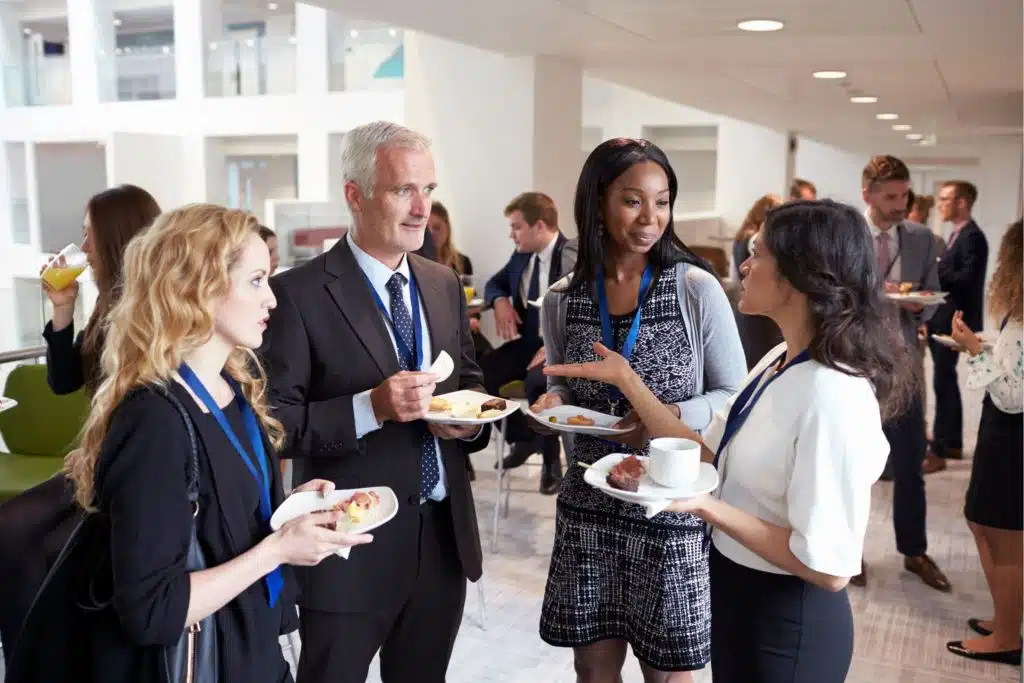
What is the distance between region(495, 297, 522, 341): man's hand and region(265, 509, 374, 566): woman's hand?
3397 mm

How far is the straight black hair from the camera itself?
188 cm

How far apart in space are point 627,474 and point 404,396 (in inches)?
16.6

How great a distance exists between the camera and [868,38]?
167 inches

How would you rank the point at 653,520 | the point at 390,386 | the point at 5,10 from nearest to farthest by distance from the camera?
1. the point at 390,386
2. the point at 653,520
3. the point at 5,10

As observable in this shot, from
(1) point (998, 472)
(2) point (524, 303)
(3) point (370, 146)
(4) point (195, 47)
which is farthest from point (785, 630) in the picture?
(4) point (195, 47)

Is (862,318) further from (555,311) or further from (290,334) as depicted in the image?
(290,334)

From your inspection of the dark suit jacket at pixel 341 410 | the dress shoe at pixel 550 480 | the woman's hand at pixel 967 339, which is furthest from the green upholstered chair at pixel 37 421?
the woman's hand at pixel 967 339

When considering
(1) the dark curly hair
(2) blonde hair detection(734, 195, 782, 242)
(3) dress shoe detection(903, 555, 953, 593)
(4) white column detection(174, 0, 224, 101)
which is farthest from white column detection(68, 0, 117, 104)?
(1) the dark curly hair

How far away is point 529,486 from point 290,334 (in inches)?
133

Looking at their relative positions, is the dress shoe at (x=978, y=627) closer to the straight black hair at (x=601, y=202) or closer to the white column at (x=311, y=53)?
the straight black hair at (x=601, y=202)

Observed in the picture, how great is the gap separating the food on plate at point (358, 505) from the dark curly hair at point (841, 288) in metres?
0.71

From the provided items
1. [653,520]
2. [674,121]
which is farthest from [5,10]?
[674,121]

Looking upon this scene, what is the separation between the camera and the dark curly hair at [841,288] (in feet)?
4.63

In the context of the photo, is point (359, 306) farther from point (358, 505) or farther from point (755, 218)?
point (755, 218)
